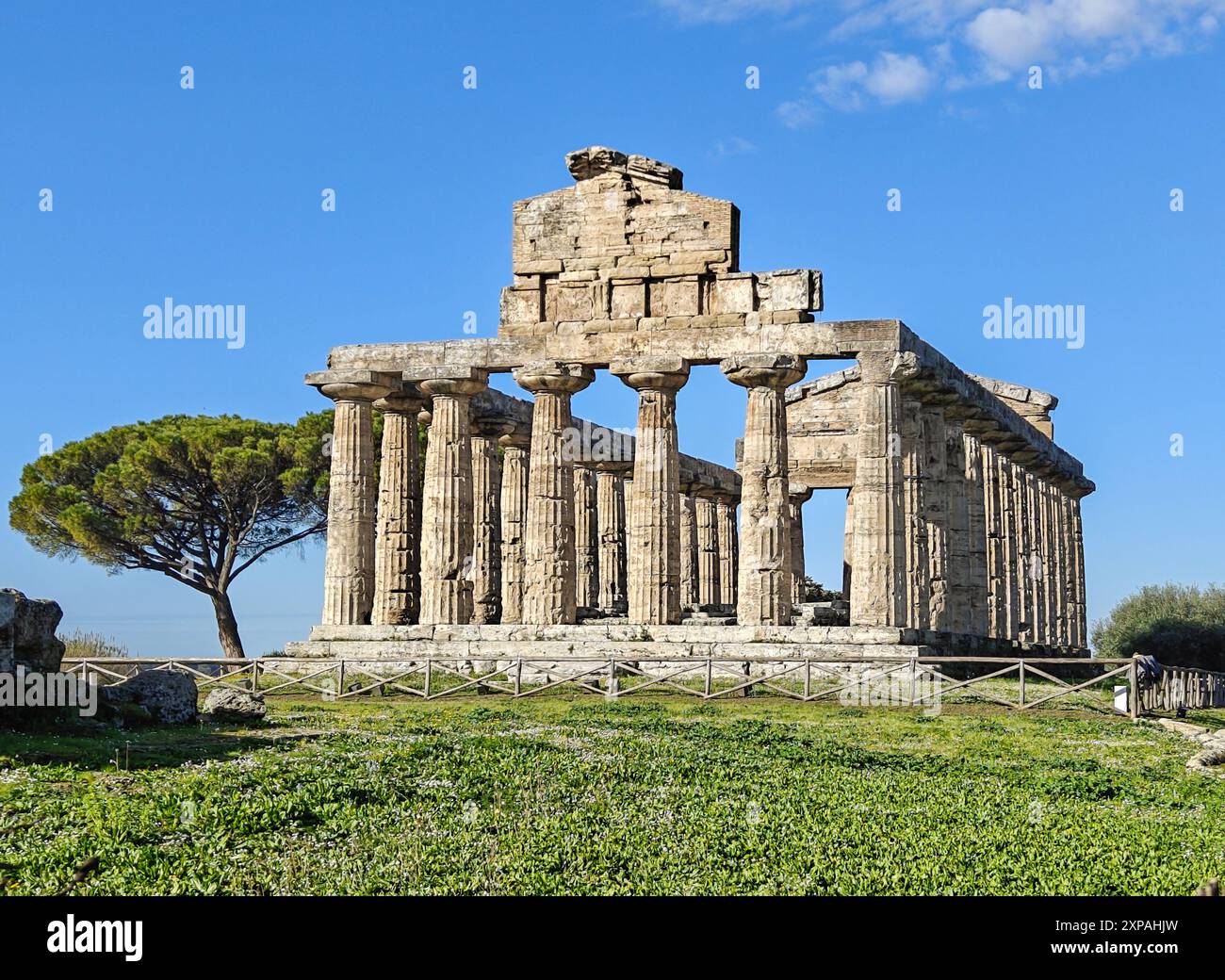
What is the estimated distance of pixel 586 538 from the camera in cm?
4578

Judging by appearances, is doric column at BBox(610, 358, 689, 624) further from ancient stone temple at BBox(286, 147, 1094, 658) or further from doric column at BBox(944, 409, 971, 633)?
doric column at BBox(944, 409, 971, 633)

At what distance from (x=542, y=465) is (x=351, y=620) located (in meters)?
6.23

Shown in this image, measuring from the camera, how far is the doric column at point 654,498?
35312mm

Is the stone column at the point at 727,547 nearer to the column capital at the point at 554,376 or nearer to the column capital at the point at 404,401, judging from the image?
the column capital at the point at 404,401

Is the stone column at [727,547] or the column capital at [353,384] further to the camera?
the stone column at [727,547]

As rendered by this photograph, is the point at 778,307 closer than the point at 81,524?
Yes

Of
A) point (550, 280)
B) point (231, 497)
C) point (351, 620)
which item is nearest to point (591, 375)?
point (550, 280)

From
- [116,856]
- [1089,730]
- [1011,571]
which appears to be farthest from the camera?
[1011,571]

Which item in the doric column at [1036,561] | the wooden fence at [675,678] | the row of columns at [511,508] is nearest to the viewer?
the wooden fence at [675,678]

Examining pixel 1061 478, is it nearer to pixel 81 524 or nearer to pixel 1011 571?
pixel 1011 571

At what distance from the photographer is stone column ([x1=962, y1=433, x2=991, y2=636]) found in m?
42.6

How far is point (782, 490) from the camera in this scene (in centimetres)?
3447

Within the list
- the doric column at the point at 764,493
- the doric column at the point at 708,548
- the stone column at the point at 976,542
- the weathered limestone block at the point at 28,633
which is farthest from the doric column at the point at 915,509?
the weathered limestone block at the point at 28,633

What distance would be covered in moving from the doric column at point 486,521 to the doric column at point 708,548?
12.6 meters
